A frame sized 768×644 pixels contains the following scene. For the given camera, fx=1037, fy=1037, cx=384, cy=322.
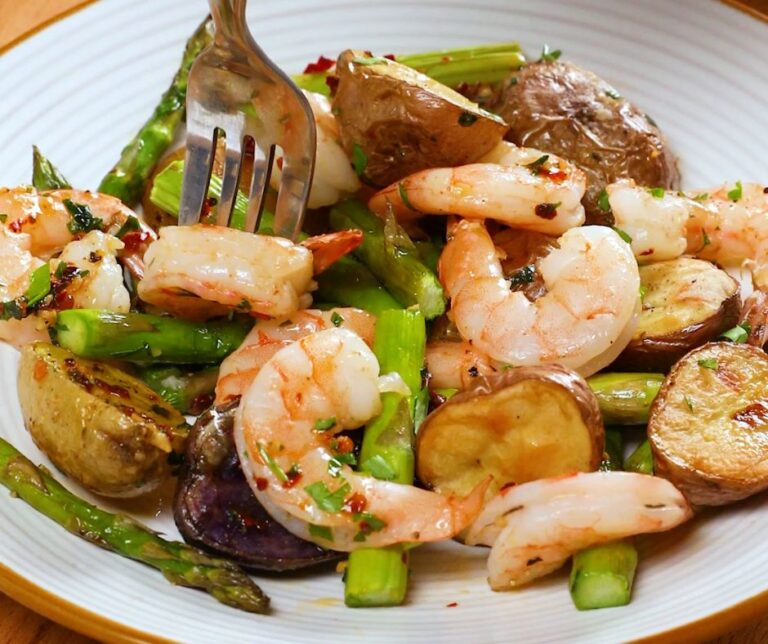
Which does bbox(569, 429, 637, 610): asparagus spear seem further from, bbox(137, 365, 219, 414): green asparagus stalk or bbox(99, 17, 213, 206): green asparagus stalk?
bbox(99, 17, 213, 206): green asparagus stalk

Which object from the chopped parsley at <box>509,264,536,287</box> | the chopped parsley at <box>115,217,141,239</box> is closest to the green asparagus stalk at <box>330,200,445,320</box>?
the chopped parsley at <box>509,264,536,287</box>

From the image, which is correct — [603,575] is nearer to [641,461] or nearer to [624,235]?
[641,461]

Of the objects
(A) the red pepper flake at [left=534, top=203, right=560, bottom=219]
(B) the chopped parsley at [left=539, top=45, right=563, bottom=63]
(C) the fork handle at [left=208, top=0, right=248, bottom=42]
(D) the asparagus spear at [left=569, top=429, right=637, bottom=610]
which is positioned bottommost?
(D) the asparagus spear at [left=569, top=429, right=637, bottom=610]

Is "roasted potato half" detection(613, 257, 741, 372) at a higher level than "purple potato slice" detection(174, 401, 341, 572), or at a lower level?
higher

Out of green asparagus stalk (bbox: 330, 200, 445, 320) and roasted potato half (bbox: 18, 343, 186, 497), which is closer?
roasted potato half (bbox: 18, 343, 186, 497)

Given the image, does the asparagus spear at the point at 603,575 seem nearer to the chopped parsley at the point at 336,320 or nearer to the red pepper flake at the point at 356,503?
the red pepper flake at the point at 356,503

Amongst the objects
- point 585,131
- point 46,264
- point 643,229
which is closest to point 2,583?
point 46,264
